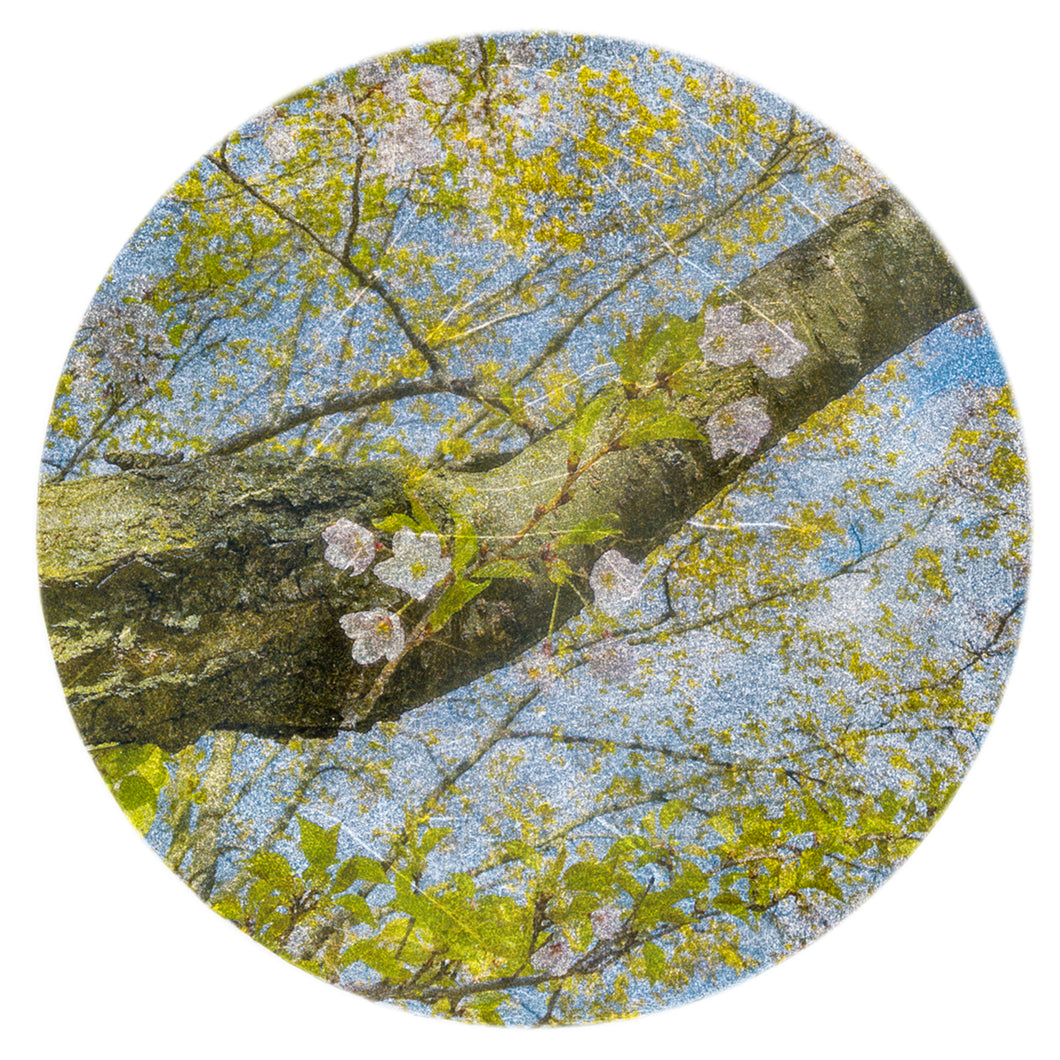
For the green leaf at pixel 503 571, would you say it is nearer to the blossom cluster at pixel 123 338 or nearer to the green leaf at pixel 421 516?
the green leaf at pixel 421 516

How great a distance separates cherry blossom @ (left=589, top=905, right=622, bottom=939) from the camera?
166cm

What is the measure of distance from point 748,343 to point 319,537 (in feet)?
2.91

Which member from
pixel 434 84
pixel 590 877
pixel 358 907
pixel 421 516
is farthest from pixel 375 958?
pixel 434 84

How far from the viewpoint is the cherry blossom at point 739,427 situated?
65.2 inches

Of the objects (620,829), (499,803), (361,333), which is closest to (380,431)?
(361,333)

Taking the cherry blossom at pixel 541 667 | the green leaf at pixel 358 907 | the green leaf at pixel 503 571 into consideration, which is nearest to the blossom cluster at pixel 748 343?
the green leaf at pixel 503 571

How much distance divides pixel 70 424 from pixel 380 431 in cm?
58

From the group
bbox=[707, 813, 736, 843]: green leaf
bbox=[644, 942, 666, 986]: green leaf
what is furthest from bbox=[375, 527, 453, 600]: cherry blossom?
bbox=[644, 942, 666, 986]: green leaf

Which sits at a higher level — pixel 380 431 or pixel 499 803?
A: pixel 380 431

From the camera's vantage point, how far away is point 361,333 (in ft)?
5.41

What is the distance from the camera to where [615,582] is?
1655mm

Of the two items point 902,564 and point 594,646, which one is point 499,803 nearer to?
point 594,646

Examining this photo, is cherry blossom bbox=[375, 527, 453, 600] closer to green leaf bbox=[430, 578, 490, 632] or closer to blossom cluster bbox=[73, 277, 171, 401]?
green leaf bbox=[430, 578, 490, 632]

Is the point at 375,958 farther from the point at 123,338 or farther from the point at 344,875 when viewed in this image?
the point at 123,338
